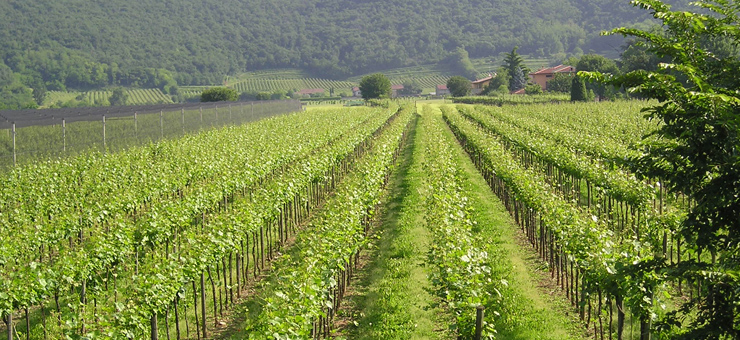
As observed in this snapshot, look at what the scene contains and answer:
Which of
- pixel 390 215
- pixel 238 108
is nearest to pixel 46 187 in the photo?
pixel 390 215

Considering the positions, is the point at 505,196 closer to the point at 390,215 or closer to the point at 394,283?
the point at 390,215

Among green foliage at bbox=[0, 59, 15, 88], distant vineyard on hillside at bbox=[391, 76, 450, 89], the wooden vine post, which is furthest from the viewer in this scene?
distant vineyard on hillside at bbox=[391, 76, 450, 89]

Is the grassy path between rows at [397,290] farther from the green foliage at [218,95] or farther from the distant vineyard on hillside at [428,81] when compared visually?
the distant vineyard on hillside at [428,81]

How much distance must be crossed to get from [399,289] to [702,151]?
648 cm

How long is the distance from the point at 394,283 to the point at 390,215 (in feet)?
19.6

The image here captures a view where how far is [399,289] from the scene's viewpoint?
11422 millimetres

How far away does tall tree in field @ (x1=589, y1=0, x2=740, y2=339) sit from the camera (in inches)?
216

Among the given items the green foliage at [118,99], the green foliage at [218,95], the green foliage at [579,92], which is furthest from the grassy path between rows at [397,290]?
the green foliage at [118,99]

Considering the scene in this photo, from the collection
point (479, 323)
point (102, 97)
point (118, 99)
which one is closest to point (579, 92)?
point (479, 323)

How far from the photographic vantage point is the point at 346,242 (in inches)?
412

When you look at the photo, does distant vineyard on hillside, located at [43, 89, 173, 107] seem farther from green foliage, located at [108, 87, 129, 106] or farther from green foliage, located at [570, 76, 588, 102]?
green foliage, located at [570, 76, 588, 102]

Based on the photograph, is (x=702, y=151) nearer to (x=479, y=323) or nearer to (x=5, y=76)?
(x=479, y=323)

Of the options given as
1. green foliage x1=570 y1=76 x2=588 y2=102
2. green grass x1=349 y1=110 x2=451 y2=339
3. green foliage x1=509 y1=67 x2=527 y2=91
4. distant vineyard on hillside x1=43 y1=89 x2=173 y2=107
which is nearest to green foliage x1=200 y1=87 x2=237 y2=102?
green foliage x1=570 y1=76 x2=588 y2=102

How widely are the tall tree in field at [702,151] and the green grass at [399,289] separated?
3318 millimetres
